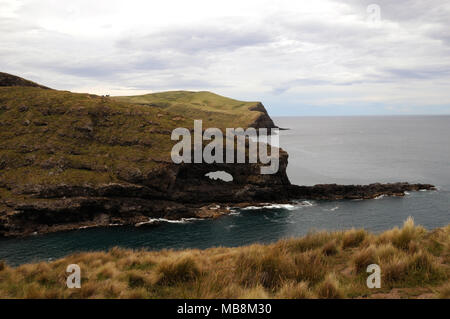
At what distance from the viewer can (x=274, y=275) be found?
363 inches

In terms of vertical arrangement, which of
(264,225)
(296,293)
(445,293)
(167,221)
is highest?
(445,293)

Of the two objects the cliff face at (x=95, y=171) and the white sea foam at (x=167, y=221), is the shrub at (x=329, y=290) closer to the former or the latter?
the white sea foam at (x=167, y=221)

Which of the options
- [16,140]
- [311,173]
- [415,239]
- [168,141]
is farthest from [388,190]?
[16,140]

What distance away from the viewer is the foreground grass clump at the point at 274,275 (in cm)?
801

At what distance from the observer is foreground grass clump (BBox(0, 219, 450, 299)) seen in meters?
8.01

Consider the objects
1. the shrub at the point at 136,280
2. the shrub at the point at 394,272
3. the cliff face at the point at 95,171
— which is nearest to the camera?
the shrub at the point at 394,272

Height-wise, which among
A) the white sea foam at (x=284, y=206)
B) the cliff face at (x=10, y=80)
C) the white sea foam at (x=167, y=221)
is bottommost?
the white sea foam at (x=167, y=221)

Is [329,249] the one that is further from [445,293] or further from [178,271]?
[178,271]

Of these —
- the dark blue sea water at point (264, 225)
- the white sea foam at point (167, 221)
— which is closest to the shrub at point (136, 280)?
the dark blue sea water at point (264, 225)

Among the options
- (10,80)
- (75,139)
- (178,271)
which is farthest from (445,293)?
(10,80)

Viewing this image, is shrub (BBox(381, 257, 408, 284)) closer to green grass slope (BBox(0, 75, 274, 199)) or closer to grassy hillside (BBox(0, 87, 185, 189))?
green grass slope (BBox(0, 75, 274, 199))

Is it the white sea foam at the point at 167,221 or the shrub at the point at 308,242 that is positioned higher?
the shrub at the point at 308,242

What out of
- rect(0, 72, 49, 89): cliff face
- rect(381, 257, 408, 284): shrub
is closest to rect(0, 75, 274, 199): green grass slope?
rect(0, 72, 49, 89): cliff face
